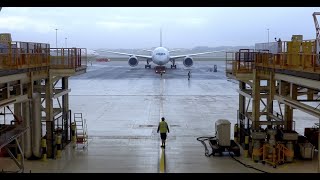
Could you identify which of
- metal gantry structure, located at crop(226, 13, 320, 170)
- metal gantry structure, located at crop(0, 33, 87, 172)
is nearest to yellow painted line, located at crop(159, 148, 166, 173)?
metal gantry structure, located at crop(226, 13, 320, 170)

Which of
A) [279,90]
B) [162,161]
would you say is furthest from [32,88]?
[279,90]

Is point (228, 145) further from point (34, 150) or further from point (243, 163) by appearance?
point (34, 150)

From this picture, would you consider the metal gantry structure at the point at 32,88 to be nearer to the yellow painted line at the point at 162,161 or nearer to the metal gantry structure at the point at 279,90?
the yellow painted line at the point at 162,161

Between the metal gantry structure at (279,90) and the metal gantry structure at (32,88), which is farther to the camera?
the metal gantry structure at (32,88)

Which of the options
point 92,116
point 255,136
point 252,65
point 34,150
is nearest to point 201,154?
point 255,136

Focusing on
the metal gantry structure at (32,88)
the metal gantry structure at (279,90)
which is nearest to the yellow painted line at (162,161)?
the metal gantry structure at (279,90)

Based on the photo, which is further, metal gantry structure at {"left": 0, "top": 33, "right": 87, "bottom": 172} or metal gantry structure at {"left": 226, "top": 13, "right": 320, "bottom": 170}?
metal gantry structure at {"left": 0, "top": 33, "right": 87, "bottom": 172}

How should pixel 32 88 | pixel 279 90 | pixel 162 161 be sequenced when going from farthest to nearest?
pixel 279 90, pixel 162 161, pixel 32 88

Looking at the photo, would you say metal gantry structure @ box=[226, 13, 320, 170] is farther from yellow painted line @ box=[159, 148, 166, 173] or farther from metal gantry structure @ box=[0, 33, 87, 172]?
metal gantry structure @ box=[0, 33, 87, 172]

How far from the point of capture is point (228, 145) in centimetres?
1827

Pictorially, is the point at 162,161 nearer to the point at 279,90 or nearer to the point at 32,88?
the point at 279,90
